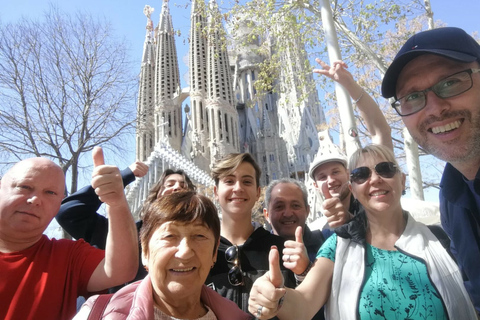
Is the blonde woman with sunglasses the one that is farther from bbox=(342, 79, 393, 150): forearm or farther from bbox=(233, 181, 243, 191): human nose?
bbox=(233, 181, 243, 191): human nose

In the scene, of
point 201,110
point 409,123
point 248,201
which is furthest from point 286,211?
point 201,110

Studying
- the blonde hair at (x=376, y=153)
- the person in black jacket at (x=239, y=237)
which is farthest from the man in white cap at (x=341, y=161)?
the person in black jacket at (x=239, y=237)

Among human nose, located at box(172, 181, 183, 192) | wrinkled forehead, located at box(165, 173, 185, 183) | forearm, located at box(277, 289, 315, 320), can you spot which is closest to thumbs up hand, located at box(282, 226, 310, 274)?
forearm, located at box(277, 289, 315, 320)

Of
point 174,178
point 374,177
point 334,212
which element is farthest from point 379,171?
point 174,178

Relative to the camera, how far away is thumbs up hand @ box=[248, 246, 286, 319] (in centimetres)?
152

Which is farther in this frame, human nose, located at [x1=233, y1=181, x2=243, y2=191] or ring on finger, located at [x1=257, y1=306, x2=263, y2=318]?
human nose, located at [x1=233, y1=181, x2=243, y2=191]

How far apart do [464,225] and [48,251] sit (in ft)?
7.10

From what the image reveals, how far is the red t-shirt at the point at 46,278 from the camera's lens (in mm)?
1716

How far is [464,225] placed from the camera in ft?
5.60

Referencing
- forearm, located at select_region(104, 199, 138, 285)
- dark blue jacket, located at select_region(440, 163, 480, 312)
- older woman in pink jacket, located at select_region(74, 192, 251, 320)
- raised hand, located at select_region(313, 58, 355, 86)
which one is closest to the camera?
older woman in pink jacket, located at select_region(74, 192, 251, 320)

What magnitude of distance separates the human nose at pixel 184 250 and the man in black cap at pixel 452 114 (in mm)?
1248

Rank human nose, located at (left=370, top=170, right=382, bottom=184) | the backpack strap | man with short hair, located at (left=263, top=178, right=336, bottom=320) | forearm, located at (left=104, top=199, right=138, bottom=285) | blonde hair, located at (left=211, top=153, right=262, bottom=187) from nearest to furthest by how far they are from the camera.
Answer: the backpack strap < forearm, located at (left=104, top=199, right=138, bottom=285) < human nose, located at (left=370, top=170, right=382, bottom=184) < blonde hair, located at (left=211, top=153, right=262, bottom=187) < man with short hair, located at (left=263, top=178, right=336, bottom=320)

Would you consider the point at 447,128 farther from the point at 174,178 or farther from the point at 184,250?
the point at 174,178

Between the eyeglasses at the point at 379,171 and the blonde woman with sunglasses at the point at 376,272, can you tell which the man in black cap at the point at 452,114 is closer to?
the blonde woman with sunglasses at the point at 376,272
